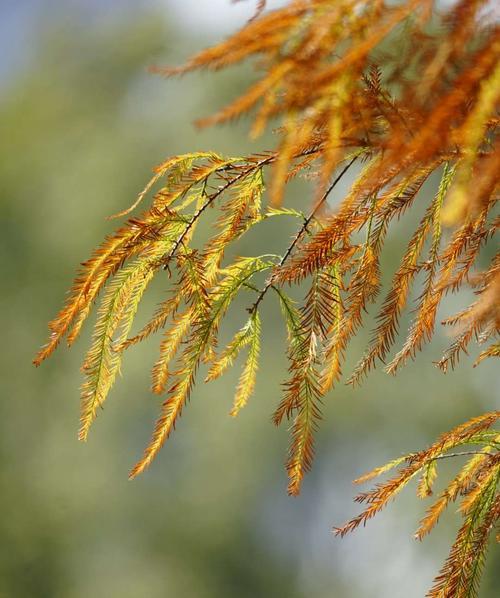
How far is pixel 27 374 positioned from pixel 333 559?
3.05 meters

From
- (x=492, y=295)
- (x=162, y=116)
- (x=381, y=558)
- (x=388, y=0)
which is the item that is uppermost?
(x=162, y=116)

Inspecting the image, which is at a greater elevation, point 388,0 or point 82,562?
point 388,0

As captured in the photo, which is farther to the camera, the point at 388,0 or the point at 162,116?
the point at 162,116

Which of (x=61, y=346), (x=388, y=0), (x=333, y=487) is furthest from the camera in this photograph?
(x=61, y=346)

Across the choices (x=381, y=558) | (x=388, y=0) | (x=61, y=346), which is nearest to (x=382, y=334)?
(x=388, y=0)

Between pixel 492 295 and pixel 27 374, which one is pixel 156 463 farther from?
pixel 492 295

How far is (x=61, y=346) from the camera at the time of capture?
816 cm

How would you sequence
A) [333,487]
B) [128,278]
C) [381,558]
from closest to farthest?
[128,278] → [381,558] → [333,487]

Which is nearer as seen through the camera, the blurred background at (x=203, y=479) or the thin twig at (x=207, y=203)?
the thin twig at (x=207, y=203)

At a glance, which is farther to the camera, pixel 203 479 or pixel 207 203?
pixel 203 479

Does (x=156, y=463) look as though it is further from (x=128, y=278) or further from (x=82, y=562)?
(x=128, y=278)

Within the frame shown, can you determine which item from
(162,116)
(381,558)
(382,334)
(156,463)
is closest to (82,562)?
(156,463)

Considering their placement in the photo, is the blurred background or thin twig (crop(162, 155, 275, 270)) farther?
the blurred background

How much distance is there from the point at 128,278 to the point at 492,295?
0.40 meters
